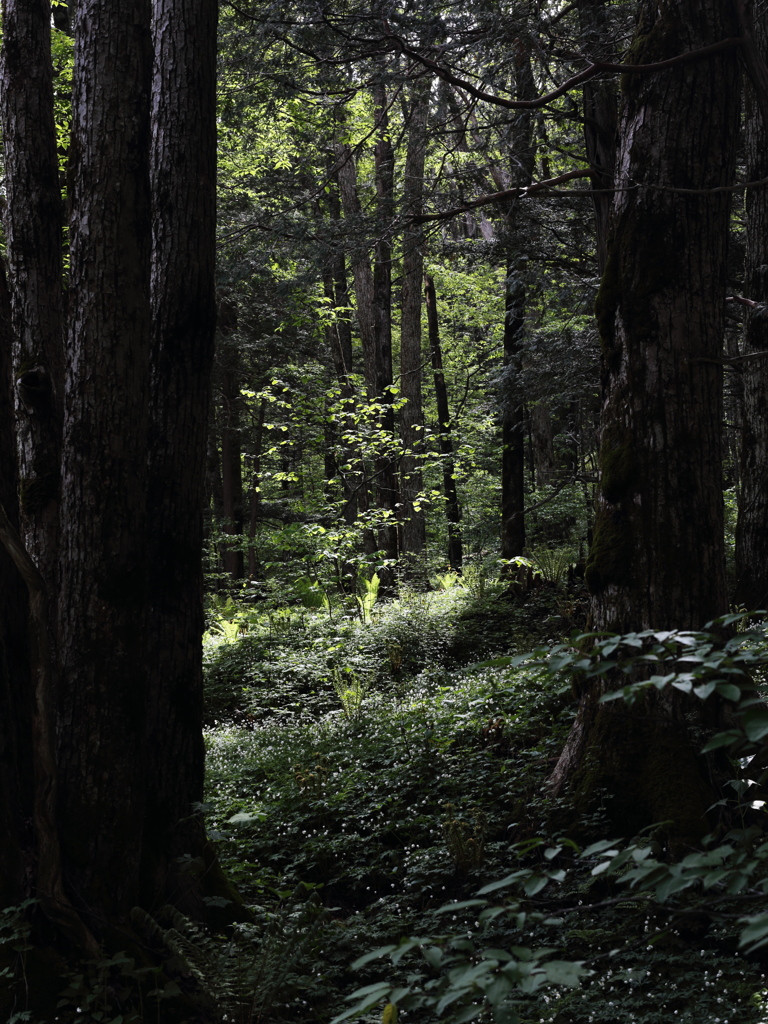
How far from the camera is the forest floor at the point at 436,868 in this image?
67.6 inches

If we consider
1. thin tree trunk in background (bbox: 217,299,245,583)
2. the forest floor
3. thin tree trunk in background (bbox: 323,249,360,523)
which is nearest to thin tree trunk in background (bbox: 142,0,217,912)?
the forest floor

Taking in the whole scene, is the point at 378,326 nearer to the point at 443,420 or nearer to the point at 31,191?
the point at 443,420

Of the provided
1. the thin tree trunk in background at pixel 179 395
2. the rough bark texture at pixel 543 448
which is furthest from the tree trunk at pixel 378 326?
the thin tree trunk in background at pixel 179 395

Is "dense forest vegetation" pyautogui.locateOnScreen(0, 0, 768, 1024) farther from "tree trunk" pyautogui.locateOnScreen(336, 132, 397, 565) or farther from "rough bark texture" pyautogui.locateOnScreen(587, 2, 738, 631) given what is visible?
"tree trunk" pyautogui.locateOnScreen(336, 132, 397, 565)

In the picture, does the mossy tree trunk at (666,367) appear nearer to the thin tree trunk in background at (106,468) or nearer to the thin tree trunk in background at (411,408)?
the thin tree trunk in background at (106,468)

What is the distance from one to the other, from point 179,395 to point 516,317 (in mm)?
8461

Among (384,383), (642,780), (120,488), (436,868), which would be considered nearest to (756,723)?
(120,488)

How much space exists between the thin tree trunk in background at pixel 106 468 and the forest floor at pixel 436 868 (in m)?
0.62

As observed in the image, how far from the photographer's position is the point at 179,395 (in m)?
3.88

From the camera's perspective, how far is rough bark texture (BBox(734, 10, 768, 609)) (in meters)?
A: 7.40

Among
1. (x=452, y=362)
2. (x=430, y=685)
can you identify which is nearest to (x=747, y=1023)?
(x=430, y=685)

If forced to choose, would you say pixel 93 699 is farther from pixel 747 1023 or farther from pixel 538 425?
pixel 538 425

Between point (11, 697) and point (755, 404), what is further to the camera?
point (755, 404)

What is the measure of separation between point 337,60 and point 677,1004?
7.72 meters
